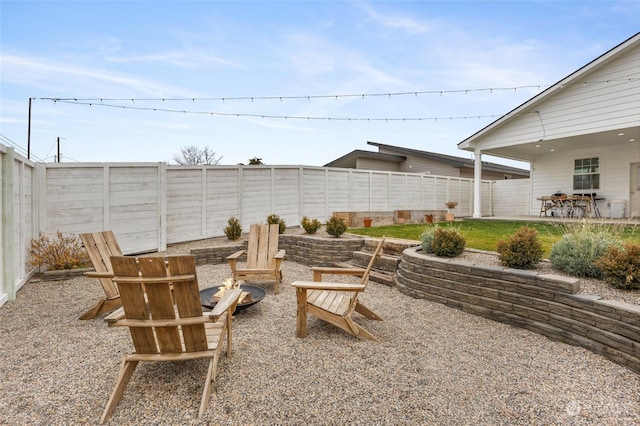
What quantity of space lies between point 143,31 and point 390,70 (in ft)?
22.6

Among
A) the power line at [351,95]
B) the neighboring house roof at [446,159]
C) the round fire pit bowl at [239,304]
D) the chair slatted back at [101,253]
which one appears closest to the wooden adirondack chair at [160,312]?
the round fire pit bowl at [239,304]

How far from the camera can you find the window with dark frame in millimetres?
11188

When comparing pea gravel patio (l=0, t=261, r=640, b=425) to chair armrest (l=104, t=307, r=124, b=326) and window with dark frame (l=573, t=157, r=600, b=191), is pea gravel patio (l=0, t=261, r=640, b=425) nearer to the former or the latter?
chair armrest (l=104, t=307, r=124, b=326)

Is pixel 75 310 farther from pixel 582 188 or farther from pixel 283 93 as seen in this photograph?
pixel 582 188

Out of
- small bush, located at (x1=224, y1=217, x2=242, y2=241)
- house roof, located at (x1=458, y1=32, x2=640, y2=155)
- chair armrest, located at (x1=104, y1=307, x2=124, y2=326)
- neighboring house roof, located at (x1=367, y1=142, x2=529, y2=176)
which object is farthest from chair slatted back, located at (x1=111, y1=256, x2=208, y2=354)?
neighboring house roof, located at (x1=367, y1=142, x2=529, y2=176)

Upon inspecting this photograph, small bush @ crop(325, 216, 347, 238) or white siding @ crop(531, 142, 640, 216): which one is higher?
white siding @ crop(531, 142, 640, 216)

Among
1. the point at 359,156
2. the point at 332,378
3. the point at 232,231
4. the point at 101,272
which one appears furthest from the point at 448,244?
the point at 359,156

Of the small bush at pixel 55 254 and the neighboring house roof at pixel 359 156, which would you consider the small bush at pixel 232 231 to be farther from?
the neighboring house roof at pixel 359 156

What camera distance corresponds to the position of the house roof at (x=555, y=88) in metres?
8.12

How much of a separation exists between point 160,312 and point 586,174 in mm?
14571

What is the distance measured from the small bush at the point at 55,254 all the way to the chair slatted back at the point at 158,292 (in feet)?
14.6

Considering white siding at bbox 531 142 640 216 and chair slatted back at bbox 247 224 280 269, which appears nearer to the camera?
chair slatted back at bbox 247 224 280 269

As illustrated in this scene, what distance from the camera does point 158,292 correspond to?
6.86 feet

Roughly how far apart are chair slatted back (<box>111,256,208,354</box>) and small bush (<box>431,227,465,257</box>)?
3.52 metres
